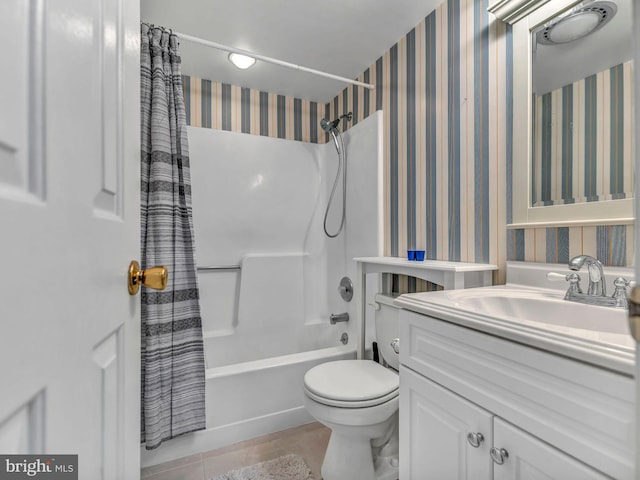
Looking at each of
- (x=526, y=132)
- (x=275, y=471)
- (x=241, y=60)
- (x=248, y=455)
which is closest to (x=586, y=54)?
(x=526, y=132)

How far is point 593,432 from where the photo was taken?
0.52 meters

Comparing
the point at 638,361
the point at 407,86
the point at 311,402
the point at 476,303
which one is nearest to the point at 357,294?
the point at 311,402

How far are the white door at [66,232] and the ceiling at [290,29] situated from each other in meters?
1.27

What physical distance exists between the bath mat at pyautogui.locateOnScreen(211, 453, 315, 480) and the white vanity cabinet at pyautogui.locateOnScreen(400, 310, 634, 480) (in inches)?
23.9

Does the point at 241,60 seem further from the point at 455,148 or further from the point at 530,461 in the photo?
the point at 530,461

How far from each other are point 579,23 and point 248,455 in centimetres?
213

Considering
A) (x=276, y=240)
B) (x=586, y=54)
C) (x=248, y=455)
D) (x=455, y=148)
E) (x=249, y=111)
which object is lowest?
(x=248, y=455)

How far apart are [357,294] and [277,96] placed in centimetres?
168

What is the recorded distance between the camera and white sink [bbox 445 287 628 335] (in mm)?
779

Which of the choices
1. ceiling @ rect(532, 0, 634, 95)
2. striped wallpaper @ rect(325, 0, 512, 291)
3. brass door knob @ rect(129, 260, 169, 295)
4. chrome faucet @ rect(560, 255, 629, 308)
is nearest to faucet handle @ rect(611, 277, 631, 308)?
chrome faucet @ rect(560, 255, 629, 308)

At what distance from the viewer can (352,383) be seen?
1273 mm

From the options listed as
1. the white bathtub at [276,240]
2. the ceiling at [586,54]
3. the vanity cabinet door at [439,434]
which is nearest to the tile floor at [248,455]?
the white bathtub at [276,240]

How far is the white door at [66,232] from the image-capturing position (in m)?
0.25

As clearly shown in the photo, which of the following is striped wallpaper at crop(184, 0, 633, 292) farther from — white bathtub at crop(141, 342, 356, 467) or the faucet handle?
white bathtub at crop(141, 342, 356, 467)
